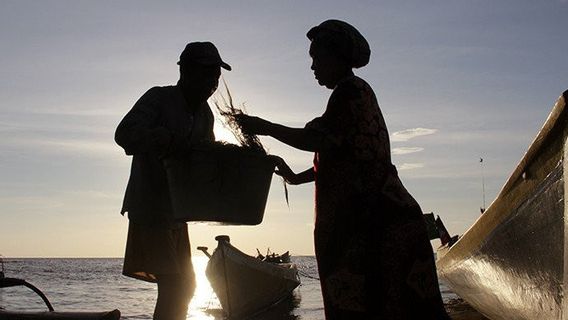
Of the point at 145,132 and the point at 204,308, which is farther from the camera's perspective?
the point at 204,308

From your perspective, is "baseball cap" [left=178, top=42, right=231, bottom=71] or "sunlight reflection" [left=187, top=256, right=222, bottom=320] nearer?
"baseball cap" [left=178, top=42, right=231, bottom=71]

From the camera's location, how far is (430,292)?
3.01m

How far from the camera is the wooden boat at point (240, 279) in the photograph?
2102cm

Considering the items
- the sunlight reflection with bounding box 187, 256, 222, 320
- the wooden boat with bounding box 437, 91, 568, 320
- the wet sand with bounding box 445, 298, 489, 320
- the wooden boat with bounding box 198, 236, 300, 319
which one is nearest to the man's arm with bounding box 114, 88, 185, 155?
the wooden boat with bounding box 437, 91, 568, 320

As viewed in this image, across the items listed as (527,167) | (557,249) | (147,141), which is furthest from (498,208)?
(147,141)

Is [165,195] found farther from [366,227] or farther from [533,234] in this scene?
[533,234]

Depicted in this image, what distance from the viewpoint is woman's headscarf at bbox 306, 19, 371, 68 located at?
10.1 feet

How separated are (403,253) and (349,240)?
27 cm

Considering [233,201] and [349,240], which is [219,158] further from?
[349,240]

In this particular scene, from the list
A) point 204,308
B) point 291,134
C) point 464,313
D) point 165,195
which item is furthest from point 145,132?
point 204,308

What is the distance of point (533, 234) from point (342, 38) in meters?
2.06

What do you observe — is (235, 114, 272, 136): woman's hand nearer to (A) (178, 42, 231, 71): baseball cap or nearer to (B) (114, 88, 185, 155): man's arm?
(B) (114, 88, 185, 155): man's arm

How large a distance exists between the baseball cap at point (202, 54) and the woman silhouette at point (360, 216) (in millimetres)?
548

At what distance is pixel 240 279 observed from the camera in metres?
21.6
